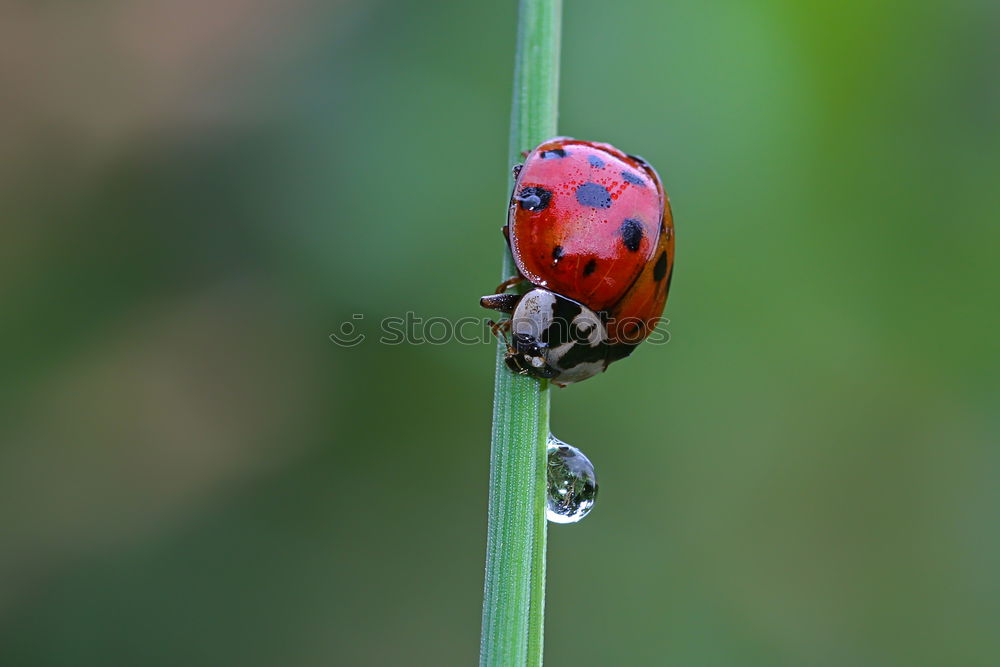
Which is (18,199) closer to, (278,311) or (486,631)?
(278,311)

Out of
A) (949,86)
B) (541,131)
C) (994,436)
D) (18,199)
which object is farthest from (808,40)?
(18,199)

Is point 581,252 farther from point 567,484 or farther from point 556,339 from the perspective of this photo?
point 567,484

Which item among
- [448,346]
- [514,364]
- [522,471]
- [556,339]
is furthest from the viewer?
[448,346]

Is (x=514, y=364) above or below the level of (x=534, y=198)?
below

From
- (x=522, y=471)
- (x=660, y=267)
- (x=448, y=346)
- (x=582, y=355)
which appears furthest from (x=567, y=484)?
(x=448, y=346)

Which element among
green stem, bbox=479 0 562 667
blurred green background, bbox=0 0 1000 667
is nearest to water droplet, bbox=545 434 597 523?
green stem, bbox=479 0 562 667

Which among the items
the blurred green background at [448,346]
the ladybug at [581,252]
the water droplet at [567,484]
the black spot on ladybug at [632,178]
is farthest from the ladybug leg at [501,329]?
the blurred green background at [448,346]

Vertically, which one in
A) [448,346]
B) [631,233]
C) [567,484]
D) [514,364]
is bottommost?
[448,346]
